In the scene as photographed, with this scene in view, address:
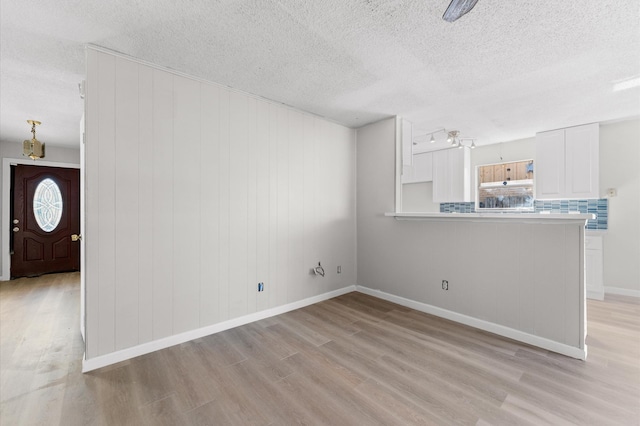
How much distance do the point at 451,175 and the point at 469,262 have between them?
10.2 feet

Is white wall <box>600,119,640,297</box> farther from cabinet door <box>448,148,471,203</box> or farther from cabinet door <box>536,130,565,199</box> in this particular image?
cabinet door <box>448,148,471,203</box>

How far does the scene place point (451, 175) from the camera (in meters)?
5.63

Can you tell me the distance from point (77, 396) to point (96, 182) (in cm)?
149

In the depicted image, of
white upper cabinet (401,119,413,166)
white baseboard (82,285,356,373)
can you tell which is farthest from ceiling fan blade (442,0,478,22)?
white baseboard (82,285,356,373)

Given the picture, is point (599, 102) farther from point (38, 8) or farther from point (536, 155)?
point (38, 8)

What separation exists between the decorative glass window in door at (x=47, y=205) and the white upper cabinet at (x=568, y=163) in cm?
853

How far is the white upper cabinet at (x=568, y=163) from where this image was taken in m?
4.00

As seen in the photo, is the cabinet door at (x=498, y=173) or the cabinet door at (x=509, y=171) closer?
the cabinet door at (x=509, y=171)

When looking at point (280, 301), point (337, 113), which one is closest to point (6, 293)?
point (280, 301)

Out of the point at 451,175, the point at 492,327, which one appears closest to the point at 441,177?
the point at 451,175

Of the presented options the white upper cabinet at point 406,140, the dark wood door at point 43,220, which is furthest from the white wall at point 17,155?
the white upper cabinet at point 406,140

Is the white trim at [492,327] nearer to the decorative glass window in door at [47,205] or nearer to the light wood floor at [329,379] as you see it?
the light wood floor at [329,379]

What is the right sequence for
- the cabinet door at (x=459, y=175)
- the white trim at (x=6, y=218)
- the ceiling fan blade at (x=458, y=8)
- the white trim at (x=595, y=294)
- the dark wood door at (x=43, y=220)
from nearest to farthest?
the ceiling fan blade at (x=458, y=8) → the white trim at (x=595, y=294) → the white trim at (x=6, y=218) → the dark wood door at (x=43, y=220) → the cabinet door at (x=459, y=175)

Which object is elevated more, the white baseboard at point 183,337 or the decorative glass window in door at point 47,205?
the decorative glass window in door at point 47,205
